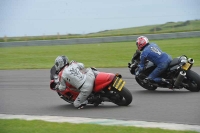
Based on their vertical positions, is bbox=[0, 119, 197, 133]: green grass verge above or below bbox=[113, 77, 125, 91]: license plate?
below

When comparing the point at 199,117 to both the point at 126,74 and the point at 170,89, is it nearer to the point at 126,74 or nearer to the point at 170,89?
the point at 170,89

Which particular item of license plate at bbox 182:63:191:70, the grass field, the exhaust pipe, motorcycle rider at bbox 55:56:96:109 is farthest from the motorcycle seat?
the grass field

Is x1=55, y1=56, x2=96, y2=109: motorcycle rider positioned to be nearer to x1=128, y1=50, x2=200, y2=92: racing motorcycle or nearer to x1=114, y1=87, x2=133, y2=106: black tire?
x1=114, y1=87, x2=133, y2=106: black tire

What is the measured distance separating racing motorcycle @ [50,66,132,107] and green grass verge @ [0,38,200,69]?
420 inches

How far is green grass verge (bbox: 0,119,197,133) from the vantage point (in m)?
7.09

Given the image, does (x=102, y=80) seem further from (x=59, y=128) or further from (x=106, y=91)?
(x=59, y=128)

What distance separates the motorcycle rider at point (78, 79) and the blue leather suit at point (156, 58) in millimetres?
2417

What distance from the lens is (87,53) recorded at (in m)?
27.1

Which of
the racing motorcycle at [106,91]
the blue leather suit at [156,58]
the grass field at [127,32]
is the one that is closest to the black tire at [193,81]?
the blue leather suit at [156,58]

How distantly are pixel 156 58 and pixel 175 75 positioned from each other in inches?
25.4

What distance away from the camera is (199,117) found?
8109 mm

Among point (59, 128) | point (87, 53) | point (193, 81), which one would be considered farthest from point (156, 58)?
point (87, 53)

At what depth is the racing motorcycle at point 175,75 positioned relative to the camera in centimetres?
1113

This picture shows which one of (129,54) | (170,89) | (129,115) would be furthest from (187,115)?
(129,54)
